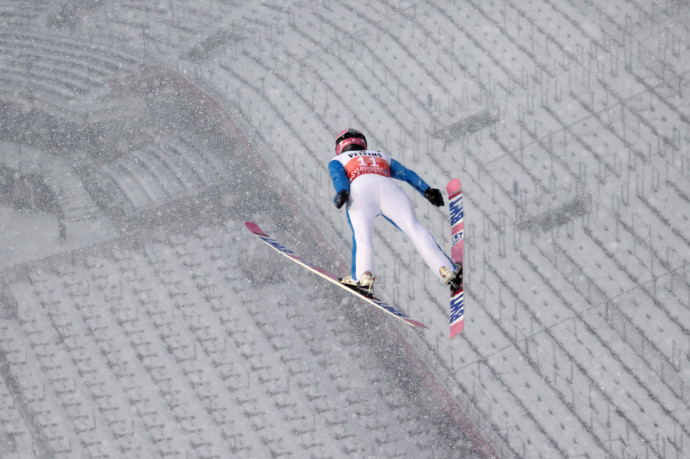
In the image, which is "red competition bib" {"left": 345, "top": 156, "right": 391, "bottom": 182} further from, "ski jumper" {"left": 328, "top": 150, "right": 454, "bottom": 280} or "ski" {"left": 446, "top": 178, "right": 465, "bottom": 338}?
"ski" {"left": 446, "top": 178, "right": 465, "bottom": 338}

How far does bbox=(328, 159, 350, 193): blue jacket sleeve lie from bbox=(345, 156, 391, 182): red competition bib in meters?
0.08

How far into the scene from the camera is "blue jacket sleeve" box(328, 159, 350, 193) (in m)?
9.60

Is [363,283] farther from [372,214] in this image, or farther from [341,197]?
[341,197]

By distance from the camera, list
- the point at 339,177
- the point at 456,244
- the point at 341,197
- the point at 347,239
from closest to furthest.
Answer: the point at 341,197
the point at 339,177
the point at 456,244
the point at 347,239

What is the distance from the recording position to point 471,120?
19.5 meters

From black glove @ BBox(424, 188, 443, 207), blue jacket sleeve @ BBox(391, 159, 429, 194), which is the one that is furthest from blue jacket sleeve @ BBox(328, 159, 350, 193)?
black glove @ BBox(424, 188, 443, 207)

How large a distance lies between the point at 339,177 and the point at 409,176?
83 cm

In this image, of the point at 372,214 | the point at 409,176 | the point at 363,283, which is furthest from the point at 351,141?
the point at 363,283

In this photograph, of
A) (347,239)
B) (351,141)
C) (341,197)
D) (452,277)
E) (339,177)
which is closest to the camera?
(452,277)

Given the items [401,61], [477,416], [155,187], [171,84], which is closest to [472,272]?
[477,416]

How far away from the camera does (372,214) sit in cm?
980

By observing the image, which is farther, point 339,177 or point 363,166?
point 363,166

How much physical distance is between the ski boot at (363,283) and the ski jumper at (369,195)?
81mm

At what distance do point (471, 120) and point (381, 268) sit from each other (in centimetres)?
428
